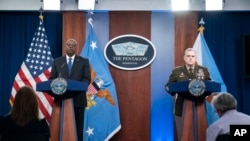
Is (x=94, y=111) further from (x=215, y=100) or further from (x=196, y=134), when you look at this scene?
(x=215, y=100)

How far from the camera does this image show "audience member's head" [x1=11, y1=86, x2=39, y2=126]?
2.85 metres

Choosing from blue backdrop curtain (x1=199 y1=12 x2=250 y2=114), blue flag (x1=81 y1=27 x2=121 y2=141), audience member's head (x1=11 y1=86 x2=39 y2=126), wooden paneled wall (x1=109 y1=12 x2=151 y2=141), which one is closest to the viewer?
audience member's head (x1=11 y1=86 x2=39 y2=126)

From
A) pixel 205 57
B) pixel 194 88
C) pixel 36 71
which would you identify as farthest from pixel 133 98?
pixel 194 88

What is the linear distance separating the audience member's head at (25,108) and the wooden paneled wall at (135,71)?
3.07 m

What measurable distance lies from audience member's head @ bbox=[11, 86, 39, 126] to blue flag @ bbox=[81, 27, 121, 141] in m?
2.72

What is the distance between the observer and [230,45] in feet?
20.1

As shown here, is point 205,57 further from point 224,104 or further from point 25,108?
point 25,108

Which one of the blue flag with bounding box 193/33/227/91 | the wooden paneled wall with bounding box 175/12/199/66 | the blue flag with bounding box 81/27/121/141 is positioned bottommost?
the blue flag with bounding box 81/27/121/141

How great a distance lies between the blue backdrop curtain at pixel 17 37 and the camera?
6.16 metres

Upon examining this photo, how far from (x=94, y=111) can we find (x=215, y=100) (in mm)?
2948

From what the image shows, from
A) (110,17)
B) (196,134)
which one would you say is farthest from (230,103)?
(110,17)

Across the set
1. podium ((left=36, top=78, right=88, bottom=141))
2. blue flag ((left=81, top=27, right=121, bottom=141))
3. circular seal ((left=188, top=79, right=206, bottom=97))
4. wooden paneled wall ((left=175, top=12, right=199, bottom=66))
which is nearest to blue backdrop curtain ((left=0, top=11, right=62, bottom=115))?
blue flag ((left=81, top=27, right=121, bottom=141))

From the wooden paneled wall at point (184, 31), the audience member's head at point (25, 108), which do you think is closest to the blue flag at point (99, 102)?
the wooden paneled wall at point (184, 31)

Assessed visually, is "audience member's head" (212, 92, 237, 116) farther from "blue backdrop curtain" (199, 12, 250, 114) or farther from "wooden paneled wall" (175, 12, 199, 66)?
"blue backdrop curtain" (199, 12, 250, 114)
